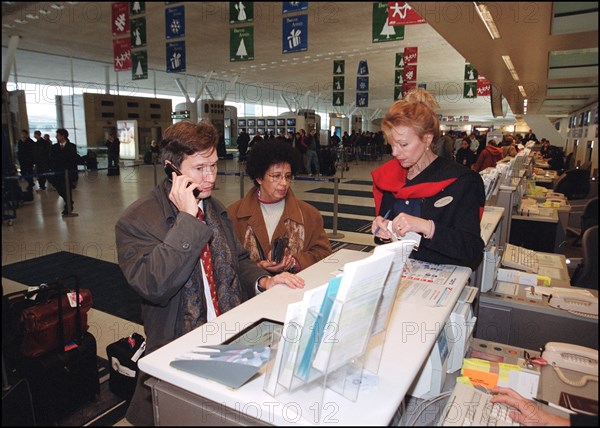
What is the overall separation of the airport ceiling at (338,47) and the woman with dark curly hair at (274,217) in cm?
153

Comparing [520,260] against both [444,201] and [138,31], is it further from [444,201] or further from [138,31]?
[138,31]

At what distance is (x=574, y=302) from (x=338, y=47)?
14.7 metres

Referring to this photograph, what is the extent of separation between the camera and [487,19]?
4.95 meters

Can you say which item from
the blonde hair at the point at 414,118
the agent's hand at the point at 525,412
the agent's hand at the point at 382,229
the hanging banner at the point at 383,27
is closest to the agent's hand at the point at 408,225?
the agent's hand at the point at 382,229

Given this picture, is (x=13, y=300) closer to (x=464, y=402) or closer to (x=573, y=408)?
(x=464, y=402)

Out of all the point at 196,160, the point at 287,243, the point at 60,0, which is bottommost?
the point at 287,243

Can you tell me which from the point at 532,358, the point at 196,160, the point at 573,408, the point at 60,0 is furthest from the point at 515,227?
the point at 60,0

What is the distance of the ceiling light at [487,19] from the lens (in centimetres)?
431

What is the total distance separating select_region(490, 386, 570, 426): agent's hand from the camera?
1285mm

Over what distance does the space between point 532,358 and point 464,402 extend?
845 mm

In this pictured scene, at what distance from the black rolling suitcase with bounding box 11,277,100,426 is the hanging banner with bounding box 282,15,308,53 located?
265 inches

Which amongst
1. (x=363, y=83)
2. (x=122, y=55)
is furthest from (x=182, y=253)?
(x=363, y=83)

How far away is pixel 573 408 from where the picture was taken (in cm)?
153

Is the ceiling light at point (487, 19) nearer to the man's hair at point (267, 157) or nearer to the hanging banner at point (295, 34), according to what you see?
the man's hair at point (267, 157)
